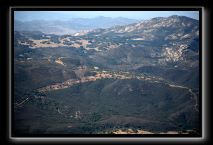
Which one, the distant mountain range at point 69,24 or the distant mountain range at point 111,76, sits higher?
the distant mountain range at point 69,24

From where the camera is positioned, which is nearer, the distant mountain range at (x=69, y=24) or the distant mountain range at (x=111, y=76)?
the distant mountain range at (x=69, y=24)

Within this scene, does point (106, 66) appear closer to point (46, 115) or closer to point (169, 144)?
point (46, 115)
